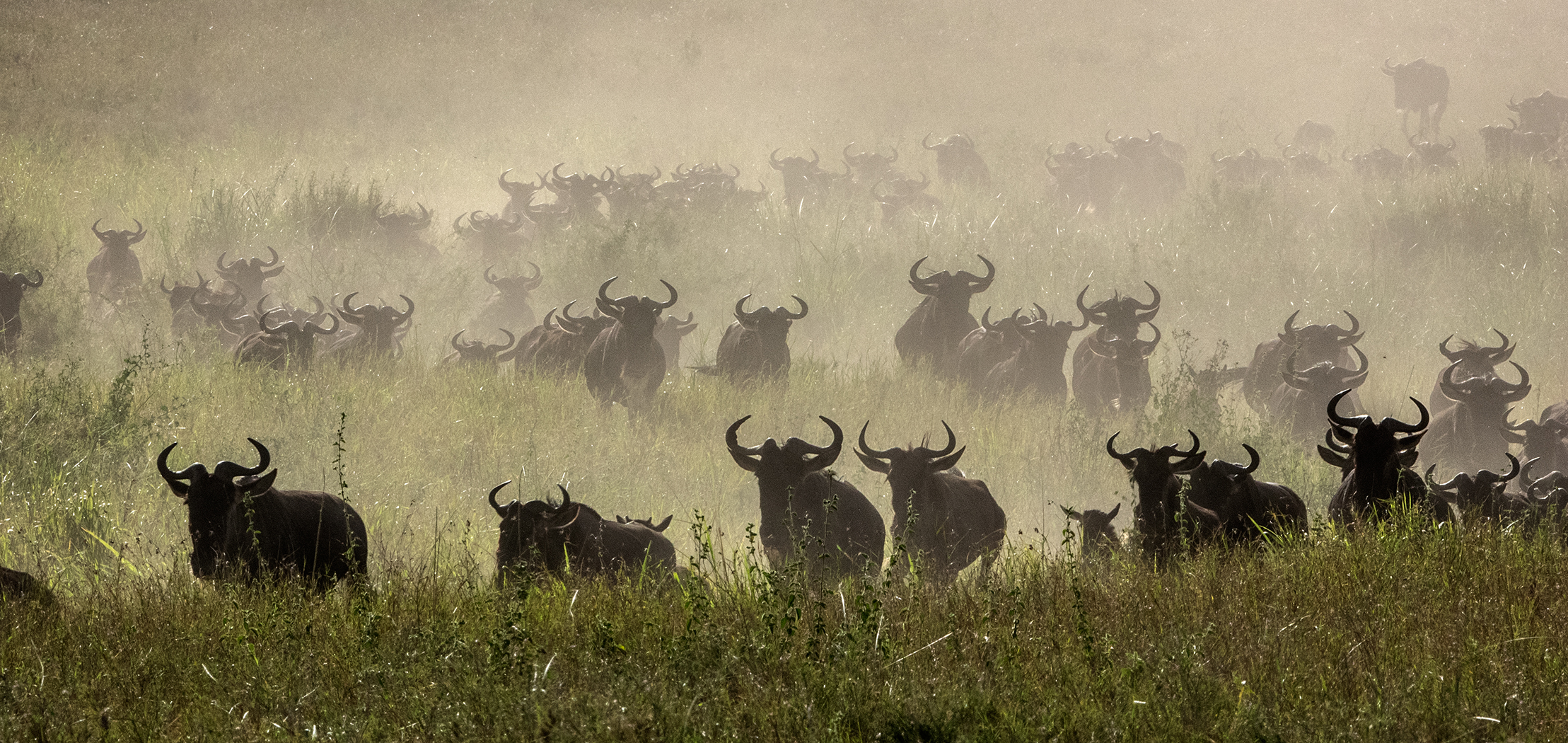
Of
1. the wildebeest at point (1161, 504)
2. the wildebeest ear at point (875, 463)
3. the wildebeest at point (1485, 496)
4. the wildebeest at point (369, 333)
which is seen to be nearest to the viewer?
the wildebeest at point (1161, 504)

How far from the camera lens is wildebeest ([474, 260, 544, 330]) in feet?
69.6

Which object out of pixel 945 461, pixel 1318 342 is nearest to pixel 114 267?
pixel 945 461

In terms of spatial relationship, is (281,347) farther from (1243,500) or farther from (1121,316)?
(1243,500)

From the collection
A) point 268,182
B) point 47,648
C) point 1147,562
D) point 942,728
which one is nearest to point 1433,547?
point 1147,562

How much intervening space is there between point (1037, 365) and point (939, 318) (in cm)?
211

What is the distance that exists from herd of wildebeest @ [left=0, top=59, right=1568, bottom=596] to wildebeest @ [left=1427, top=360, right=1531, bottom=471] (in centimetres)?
2

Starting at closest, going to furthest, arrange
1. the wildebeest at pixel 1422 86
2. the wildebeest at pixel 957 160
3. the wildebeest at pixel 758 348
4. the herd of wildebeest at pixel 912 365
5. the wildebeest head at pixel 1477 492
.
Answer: the herd of wildebeest at pixel 912 365 → the wildebeest head at pixel 1477 492 → the wildebeest at pixel 758 348 → the wildebeest at pixel 957 160 → the wildebeest at pixel 1422 86

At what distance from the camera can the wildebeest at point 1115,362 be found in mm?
15203

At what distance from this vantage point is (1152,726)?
3.90 meters

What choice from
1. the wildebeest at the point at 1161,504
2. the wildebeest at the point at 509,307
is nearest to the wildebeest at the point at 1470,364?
the wildebeest at the point at 1161,504

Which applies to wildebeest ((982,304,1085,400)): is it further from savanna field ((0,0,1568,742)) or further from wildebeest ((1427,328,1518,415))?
wildebeest ((1427,328,1518,415))

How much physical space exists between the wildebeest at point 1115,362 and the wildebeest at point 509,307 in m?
10.3

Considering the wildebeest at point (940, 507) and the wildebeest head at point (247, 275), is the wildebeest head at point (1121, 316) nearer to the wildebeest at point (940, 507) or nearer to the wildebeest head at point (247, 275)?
the wildebeest at point (940, 507)

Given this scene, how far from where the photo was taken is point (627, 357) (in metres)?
14.7
